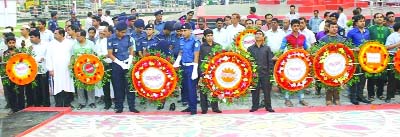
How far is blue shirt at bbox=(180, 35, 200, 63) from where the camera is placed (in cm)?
775

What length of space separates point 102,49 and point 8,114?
190 centimetres

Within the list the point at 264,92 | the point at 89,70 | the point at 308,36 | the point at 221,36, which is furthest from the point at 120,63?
the point at 308,36

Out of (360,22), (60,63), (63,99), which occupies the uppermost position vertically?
(360,22)

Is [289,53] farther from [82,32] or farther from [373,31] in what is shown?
[82,32]

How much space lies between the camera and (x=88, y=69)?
8.10 metres

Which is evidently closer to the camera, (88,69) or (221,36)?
(88,69)

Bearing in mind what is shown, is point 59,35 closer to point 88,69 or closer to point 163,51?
point 88,69

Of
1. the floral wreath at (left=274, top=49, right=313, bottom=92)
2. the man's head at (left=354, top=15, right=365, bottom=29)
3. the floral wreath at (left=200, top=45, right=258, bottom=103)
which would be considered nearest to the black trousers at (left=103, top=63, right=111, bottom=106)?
the floral wreath at (left=200, top=45, right=258, bottom=103)

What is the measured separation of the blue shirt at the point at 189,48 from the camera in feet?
25.4

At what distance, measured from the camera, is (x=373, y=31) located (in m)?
8.44

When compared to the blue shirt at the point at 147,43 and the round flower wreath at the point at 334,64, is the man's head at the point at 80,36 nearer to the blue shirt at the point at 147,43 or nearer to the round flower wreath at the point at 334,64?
the blue shirt at the point at 147,43

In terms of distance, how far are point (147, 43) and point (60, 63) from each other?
1.48 metres

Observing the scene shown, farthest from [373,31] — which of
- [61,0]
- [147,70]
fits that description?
[61,0]

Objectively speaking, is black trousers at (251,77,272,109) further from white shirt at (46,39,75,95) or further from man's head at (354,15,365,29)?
white shirt at (46,39,75,95)
